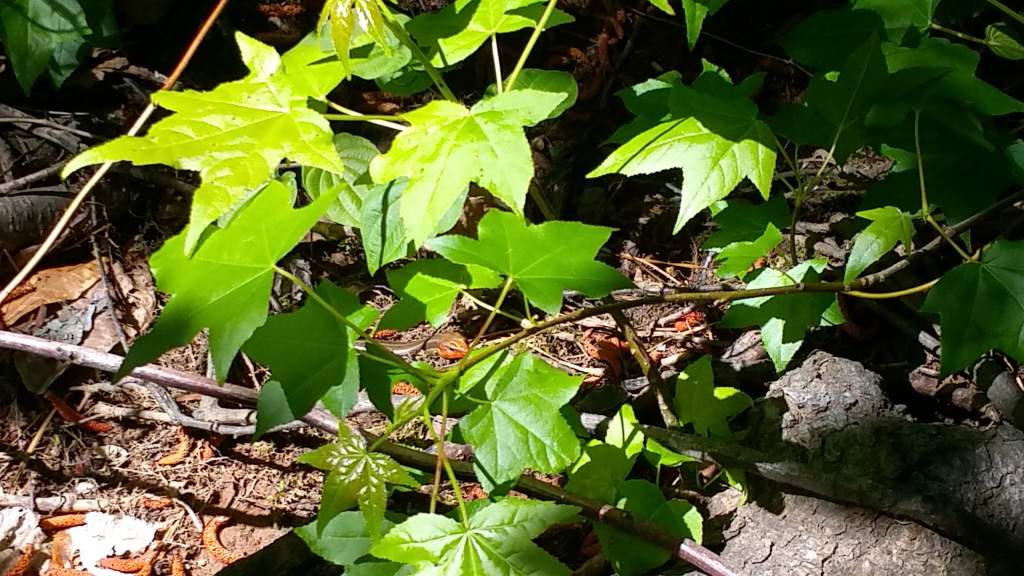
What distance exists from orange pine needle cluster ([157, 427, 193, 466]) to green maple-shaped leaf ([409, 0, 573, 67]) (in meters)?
1.27

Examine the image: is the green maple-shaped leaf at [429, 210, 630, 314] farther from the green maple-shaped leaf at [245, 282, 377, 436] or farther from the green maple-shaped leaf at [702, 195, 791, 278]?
the green maple-shaped leaf at [702, 195, 791, 278]

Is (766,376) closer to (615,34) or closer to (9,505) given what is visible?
(615,34)

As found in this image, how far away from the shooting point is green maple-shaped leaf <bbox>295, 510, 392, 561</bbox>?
55.2 inches

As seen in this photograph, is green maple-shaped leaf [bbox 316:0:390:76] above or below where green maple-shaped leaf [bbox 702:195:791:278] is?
above

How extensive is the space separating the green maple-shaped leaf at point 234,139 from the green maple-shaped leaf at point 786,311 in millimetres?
1006

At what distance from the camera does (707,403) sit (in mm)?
1689

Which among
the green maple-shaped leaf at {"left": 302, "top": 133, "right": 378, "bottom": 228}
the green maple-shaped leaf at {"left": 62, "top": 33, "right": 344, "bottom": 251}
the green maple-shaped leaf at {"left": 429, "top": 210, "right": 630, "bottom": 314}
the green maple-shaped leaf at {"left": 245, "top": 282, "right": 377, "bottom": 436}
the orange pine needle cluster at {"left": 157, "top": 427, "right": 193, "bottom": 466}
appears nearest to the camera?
the green maple-shaped leaf at {"left": 62, "top": 33, "right": 344, "bottom": 251}

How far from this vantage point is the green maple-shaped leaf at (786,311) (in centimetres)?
161

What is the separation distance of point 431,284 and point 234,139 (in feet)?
1.72

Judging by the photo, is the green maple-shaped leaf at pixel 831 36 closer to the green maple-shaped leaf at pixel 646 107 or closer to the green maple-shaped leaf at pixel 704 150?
the green maple-shaped leaf at pixel 646 107

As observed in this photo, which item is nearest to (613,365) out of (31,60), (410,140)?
(410,140)

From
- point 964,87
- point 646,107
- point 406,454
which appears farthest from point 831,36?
point 406,454

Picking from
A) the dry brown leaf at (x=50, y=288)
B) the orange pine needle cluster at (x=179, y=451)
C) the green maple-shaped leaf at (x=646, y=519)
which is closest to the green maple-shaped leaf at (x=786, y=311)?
the green maple-shaped leaf at (x=646, y=519)

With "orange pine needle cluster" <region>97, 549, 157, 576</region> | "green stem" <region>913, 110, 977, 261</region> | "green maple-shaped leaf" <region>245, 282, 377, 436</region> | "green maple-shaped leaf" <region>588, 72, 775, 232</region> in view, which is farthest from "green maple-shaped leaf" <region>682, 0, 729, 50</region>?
"orange pine needle cluster" <region>97, 549, 157, 576</region>
